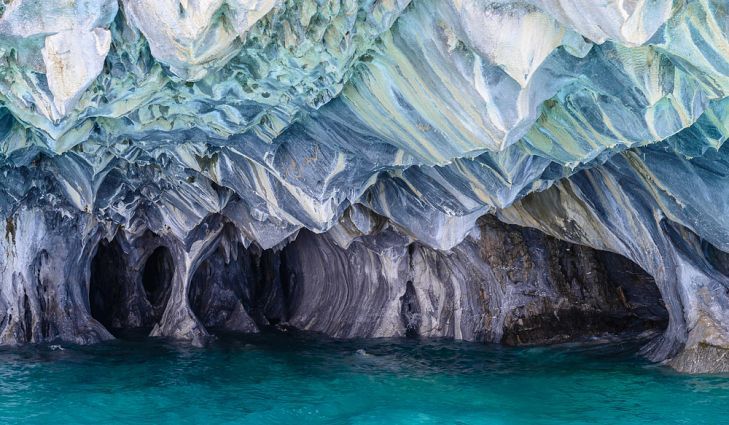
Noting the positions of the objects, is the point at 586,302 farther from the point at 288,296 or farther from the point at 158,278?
the point at 158,278

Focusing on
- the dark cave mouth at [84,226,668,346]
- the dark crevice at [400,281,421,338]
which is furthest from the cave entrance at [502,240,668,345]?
the dark crevice at [400,281,421,338]

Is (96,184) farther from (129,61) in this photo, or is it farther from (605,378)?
(605,378)

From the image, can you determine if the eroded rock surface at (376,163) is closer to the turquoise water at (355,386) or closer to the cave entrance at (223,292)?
the cave entrance at (223,292)

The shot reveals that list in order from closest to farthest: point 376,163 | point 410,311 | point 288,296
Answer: point 376,163
point 410,311
point 288,296

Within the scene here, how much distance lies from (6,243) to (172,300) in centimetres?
318

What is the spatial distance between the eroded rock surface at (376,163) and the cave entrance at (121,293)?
0.05 meters

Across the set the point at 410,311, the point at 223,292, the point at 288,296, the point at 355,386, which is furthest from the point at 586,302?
the point at 223,292

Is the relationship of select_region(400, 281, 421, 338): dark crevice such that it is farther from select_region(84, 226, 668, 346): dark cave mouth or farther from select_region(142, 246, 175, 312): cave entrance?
select_region(142, 246, 175, 312): cave entrance

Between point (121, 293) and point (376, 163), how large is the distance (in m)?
9.80

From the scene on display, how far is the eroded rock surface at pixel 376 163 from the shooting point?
6414 millimetres

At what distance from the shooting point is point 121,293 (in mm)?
17188

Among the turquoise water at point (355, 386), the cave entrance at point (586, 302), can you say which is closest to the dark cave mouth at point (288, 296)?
the cave entrance at point (586, 302)

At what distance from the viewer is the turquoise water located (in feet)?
28.9

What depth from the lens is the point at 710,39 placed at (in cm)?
639
